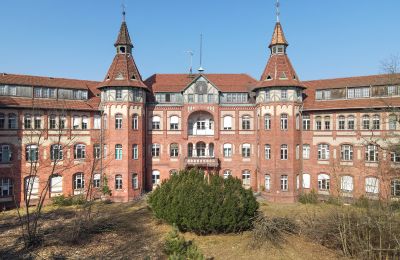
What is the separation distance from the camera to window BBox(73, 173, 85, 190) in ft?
108

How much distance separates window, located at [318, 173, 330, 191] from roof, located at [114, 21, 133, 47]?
85.9ft

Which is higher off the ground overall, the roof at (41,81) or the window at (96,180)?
the roof at (41,81)

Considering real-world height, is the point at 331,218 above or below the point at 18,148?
below

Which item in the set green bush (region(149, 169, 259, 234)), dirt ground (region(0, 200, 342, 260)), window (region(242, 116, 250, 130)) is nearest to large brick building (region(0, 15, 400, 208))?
window (region(242, 116, 250, 130))

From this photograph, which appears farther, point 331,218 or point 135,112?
point 135,112

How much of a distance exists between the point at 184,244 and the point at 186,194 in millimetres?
5692

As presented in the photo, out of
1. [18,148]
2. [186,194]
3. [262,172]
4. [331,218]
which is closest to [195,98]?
[262,172]

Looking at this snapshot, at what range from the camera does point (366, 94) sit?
31109mm

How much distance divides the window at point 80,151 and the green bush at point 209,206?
1560 centimetres

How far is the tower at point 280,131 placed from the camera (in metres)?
31.7

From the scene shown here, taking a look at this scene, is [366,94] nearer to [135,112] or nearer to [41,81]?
[135,112]

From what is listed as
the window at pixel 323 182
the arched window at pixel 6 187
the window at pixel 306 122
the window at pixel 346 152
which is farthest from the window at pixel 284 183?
the arched window at pixel 6 187

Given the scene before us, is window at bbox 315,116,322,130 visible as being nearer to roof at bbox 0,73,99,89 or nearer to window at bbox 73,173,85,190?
roof at bbox 0,73,99,89

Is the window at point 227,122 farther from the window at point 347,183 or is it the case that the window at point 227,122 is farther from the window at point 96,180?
the window at point 96,180
